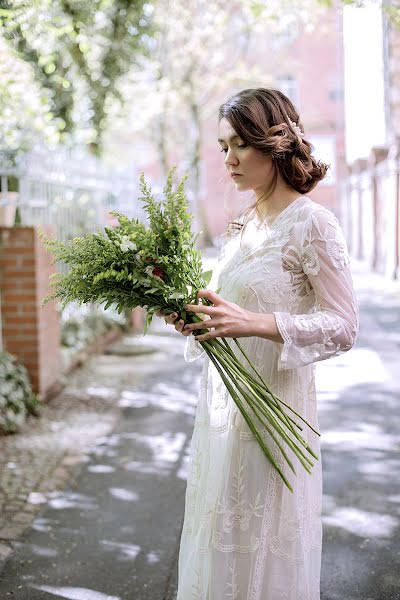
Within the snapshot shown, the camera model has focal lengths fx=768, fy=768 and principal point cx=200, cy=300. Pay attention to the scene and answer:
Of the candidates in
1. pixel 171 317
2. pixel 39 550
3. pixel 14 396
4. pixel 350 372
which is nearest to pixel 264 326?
pixel 171 317

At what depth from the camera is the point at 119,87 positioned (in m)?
13.9

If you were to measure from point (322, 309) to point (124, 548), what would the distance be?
7.52 ft

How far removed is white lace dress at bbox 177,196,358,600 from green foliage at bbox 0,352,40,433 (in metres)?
3.67

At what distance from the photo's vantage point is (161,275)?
232cm

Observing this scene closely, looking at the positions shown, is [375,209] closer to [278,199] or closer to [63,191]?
[63,191]

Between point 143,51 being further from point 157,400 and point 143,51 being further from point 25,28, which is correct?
point 157,400

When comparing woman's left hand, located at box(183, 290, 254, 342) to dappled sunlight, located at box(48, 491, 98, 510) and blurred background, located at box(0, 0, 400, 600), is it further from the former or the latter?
dappled sunlight, located at box(48, 491, 98, 510)

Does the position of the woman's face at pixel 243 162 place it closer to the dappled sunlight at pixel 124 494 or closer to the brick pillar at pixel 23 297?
the dappled sunlight at pixel 124 494

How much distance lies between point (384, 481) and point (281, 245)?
118 inches

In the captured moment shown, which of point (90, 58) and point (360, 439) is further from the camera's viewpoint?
point (90, 58)

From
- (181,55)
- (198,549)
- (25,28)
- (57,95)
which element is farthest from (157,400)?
(181,55)

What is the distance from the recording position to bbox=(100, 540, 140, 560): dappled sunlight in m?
3.94

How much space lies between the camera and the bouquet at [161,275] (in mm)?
2309

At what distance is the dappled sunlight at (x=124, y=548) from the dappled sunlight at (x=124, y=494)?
2.08ft
